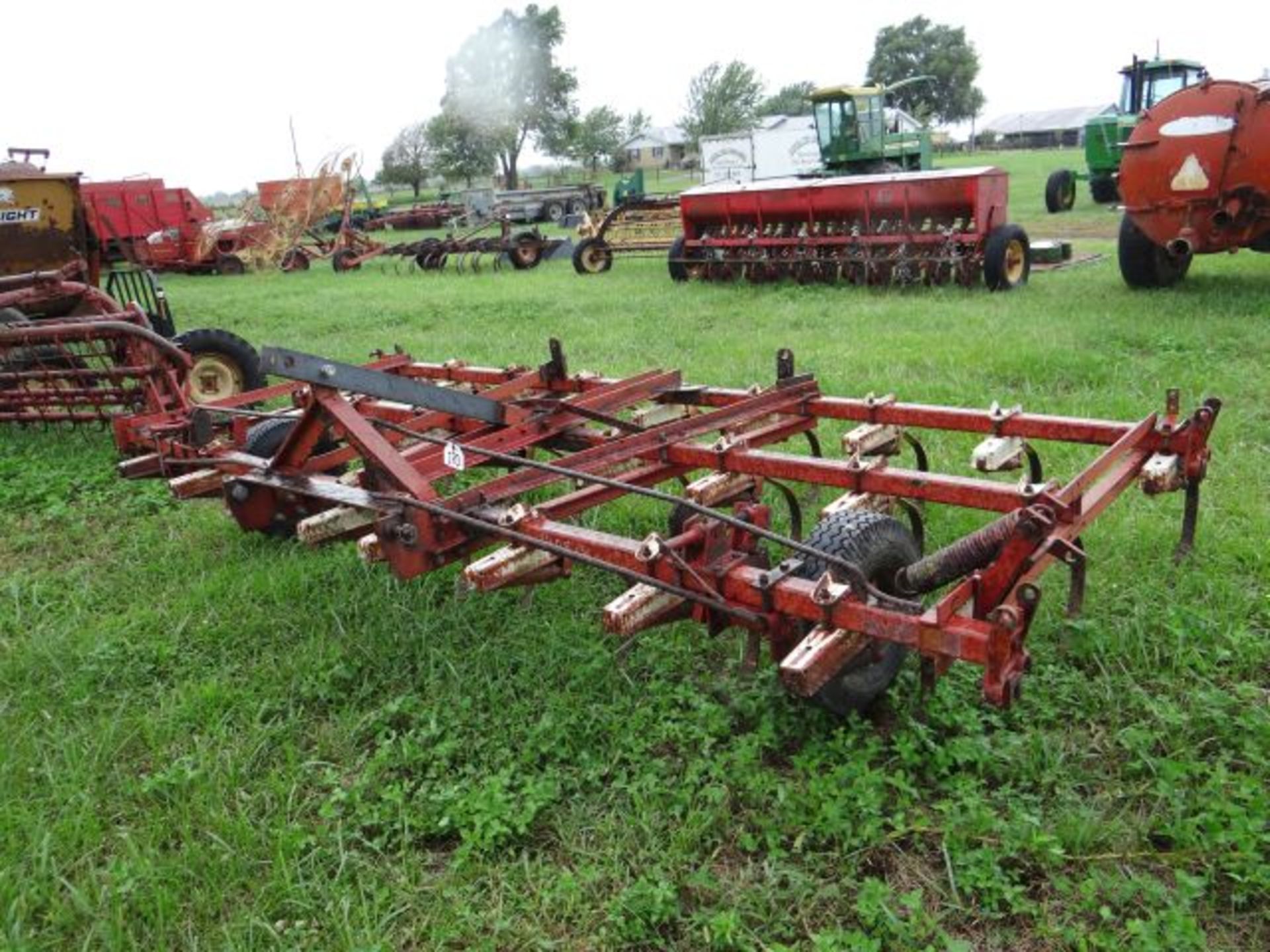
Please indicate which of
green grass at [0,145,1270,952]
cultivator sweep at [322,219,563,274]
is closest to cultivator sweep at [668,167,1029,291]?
cultivator sweep at [322,219,563,274]

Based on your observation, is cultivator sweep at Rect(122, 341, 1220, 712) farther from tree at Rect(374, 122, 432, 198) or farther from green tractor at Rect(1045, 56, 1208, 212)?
tree at Rect(374, 122, 432, 198)

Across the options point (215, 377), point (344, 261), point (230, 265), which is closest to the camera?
point (215, 377)

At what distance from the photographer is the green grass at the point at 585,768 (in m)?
2.19

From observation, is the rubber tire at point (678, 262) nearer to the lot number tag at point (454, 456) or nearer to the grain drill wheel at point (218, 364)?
the grain drill wheel at point (218, 364)

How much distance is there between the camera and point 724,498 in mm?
3428

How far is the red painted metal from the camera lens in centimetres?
747

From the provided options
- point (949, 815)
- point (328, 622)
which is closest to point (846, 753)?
point (949, 815)

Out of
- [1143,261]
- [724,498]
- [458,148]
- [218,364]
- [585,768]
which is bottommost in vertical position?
[585,768]

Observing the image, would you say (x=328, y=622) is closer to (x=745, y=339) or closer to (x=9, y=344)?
(x=9, y=344)

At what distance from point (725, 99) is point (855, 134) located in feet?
163

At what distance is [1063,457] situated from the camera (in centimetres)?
457

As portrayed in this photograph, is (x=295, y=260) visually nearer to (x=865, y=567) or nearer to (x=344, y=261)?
(x=344, y=261)

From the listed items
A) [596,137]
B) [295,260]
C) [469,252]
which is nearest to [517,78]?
[596,137]

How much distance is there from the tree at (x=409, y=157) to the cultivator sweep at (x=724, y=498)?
59.6 m
